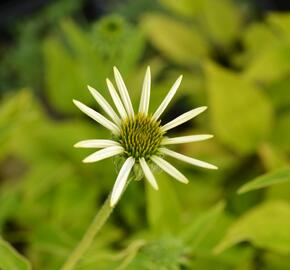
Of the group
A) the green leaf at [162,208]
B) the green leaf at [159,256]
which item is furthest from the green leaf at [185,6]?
the green leaf at [159,256]

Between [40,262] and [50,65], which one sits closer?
[40,262]

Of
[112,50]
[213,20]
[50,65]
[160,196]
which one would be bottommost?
[160,196]

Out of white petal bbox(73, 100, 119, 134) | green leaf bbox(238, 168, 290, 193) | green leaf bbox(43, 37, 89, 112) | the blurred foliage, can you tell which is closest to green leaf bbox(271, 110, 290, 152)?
the blurred foliage

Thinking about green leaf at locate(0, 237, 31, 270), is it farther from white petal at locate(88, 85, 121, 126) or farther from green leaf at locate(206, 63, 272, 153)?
green leaf at locate(206, 63, 272, 153)

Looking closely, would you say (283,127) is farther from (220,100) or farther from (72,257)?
(72,257)

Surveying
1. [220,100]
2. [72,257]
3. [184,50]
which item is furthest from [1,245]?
[184,50]

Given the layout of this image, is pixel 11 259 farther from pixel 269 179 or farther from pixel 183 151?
pixel 183 151

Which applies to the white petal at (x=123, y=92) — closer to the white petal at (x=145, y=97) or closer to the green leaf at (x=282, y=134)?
the white petal at (x=145, y=97)
